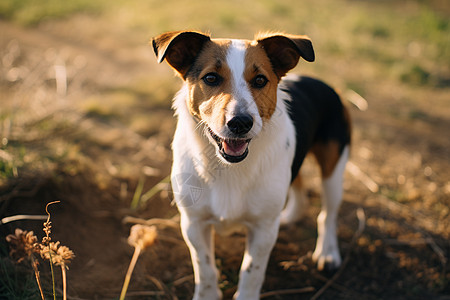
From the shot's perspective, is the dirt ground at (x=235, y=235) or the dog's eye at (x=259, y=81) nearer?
the dog's eye at (x=259, y=81)

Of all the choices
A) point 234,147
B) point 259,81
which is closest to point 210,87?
point 259,81

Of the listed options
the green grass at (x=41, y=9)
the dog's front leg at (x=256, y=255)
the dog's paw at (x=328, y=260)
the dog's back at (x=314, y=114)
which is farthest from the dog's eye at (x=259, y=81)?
the green grass at (x=41, y=9)

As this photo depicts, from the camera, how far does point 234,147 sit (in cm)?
278

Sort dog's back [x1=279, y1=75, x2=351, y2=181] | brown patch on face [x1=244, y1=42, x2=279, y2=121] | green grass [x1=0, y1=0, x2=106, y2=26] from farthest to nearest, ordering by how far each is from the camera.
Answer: green grass [x1=0, y1=0, x2=106, y2=26], dog's back [x1=279, y1=75, x2=351, y2=181], brown patch on face [x1=244, y1=42, x2=279, y2=121]

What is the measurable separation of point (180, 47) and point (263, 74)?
618mm

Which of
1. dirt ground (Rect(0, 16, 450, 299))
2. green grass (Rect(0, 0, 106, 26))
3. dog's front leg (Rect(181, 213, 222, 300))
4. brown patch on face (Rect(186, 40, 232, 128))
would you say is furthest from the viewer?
green grass (Rect(0, 0, 106, 26))

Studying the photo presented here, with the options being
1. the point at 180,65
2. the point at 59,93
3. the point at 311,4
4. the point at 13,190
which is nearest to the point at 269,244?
the point at 180,65

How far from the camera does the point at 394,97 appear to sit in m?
7.37

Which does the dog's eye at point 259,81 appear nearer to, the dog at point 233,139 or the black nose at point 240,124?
the dog at point 233,139

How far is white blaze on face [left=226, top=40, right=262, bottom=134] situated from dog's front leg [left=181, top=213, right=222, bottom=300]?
3.09 ft

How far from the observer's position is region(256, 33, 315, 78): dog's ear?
289 cm

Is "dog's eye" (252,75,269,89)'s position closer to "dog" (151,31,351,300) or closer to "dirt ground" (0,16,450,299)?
"dog" (151,31,351,300)

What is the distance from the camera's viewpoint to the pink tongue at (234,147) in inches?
109

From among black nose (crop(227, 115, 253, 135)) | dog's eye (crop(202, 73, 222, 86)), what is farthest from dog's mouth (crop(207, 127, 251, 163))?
dog's eye (crop(202, 73, 222, 86))
